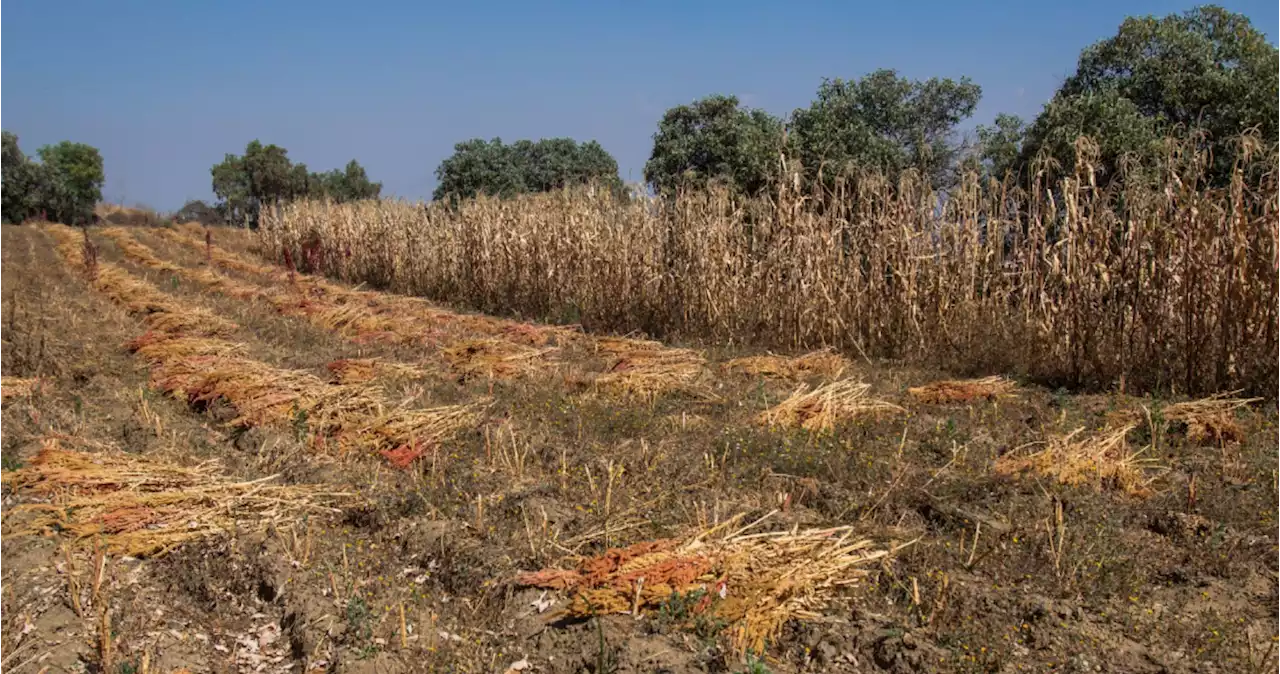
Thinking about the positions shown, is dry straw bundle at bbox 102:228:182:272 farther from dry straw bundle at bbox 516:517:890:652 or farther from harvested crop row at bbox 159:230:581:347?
dry straw bundle at bbox 516:517:890:652

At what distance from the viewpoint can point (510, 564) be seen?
3660 mm

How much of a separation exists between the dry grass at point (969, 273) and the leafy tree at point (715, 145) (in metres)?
5.36

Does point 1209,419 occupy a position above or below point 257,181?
below

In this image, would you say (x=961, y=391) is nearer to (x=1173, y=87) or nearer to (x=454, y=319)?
(x=454, y=319)

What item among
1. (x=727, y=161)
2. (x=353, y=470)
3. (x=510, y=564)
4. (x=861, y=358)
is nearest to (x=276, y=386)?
(x=353, y=470)

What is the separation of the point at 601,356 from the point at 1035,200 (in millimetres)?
3933

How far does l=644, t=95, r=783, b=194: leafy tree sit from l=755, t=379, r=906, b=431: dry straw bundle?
33.3ft

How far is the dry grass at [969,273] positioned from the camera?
614 cm

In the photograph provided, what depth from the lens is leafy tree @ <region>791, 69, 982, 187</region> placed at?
57.9 ft

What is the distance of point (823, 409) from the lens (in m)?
5.81

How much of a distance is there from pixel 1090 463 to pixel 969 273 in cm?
349

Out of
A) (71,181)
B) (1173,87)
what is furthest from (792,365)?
(71,181)

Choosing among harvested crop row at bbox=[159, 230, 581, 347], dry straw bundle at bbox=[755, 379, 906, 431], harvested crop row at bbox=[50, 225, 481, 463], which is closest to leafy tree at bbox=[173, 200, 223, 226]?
harvested crop row at bbox=[159, 230, 581, 347]

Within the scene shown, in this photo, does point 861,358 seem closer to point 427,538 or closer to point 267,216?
point 427,538
